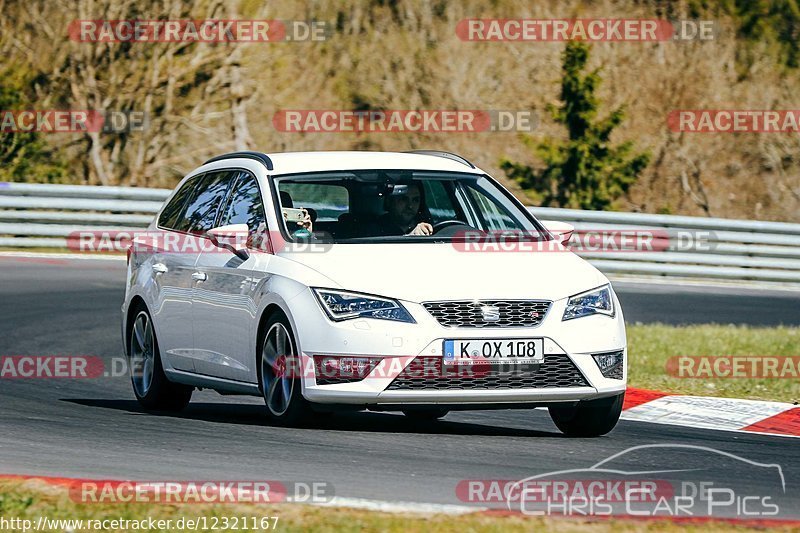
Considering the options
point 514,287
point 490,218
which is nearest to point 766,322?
point 490,218

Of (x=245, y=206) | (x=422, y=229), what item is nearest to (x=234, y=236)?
(x=245, y=206)

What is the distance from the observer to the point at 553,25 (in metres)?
33.2

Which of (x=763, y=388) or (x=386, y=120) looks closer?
(x=763, y=388)

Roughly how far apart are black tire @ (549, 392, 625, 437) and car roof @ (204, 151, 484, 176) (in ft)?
6.27

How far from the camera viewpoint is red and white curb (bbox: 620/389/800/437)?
1025 cm

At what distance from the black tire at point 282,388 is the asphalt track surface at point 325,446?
12cm

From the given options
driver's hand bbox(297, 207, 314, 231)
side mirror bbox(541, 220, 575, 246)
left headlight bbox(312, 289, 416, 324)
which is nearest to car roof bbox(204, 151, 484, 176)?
driver's hand bbox(297, 207, 314, 231)

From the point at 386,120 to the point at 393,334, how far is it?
933 inches

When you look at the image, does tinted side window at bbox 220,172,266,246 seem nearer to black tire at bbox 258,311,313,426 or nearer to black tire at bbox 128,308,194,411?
black tire at bbox 258,311,313,426

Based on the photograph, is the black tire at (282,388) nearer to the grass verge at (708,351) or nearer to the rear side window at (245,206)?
the rear side window at (245,206)

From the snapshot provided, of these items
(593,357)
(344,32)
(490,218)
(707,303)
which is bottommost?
(707,303)

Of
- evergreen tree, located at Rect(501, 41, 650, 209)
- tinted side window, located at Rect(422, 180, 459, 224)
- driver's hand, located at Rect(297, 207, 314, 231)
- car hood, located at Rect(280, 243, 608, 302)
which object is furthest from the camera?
evergreen tree, located at Rect(501, 41, 650, 209)

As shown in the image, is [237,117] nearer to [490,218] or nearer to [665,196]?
[665,196]

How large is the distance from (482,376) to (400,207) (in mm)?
1793
